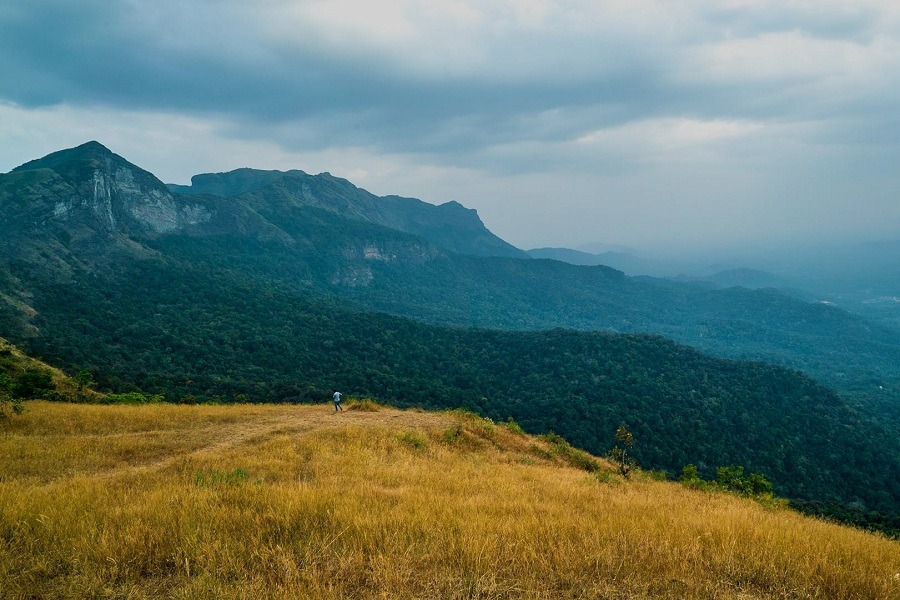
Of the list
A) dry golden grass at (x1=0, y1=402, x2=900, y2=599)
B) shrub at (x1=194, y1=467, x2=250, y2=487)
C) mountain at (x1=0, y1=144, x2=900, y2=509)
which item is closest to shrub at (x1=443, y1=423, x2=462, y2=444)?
dry golden grass at (x1=0, y1=402, x2=900, y2=599)

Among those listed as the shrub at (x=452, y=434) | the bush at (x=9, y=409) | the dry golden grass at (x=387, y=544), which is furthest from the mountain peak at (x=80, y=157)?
the dry golden grass at (x=387, y=544)

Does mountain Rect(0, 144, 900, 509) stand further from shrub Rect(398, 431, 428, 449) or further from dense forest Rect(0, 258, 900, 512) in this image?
shrub Rect(398, 431, 428, 449)

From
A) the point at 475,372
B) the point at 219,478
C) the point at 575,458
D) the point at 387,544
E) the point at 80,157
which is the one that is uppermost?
the point at 80,157

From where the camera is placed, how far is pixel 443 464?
424 inches

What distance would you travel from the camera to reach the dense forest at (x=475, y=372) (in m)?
61.7

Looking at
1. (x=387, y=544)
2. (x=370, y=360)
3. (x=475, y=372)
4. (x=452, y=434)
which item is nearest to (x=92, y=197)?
(x=370, y=360)

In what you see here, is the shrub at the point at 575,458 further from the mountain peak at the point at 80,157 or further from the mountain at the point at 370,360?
the mountain peak at the point at 80,157

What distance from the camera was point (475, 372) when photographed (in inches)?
3907

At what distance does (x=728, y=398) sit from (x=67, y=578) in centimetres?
10222

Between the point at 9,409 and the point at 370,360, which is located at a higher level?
the point at 9,409

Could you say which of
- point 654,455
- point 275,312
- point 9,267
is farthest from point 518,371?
point 9,267

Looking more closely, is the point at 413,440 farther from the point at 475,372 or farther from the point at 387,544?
the point at 475,372

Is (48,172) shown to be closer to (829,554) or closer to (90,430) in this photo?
(90,430)

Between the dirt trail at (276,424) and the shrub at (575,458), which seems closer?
the dirt trail at (276,424)
